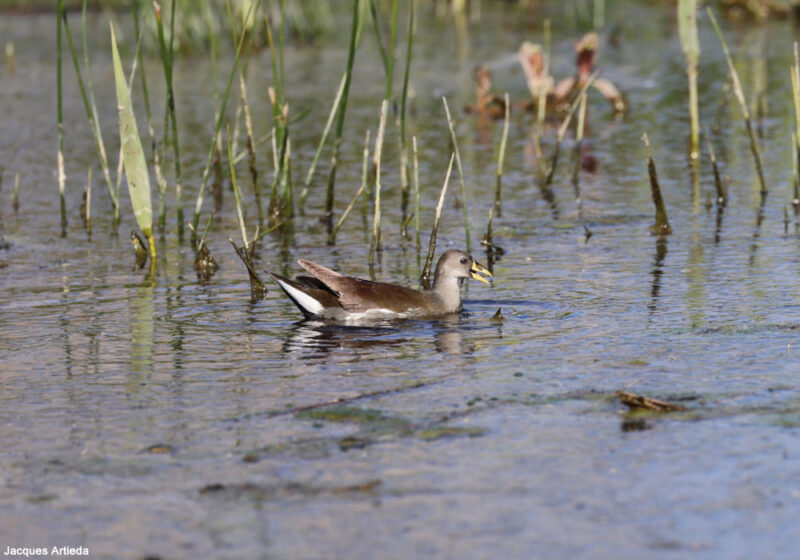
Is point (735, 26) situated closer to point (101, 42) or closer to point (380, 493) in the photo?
point (101, 42)

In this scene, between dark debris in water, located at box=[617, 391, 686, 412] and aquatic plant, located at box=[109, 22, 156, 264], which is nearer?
dark debris in water, located at box=[617, 391, 686, 412]

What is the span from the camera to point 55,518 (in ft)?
16.1

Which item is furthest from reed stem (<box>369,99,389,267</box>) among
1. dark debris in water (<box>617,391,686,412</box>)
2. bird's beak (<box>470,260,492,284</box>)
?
dark debris in water (<box>617,391,686,412</box>)

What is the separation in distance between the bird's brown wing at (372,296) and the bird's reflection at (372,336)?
0.35ft

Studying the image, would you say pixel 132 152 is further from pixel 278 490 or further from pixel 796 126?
pixel 796 126

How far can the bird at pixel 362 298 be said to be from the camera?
8.21 meters

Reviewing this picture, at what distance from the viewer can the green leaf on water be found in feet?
28.8

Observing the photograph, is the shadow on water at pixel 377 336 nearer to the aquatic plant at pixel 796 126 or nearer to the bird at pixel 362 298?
the bird at pixel 362 298

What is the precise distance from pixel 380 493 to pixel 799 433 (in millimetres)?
1873

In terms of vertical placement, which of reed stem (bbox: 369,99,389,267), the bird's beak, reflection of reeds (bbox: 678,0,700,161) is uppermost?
reflection of reeds (bbox: 678,0,700,161)

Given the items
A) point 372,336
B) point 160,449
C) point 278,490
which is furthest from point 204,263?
point 278,490

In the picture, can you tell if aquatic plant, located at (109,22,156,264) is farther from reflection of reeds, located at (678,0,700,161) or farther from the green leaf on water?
reflection of reeds, located at (678,0,700,161)

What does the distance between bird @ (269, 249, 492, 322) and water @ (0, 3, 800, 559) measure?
0.41 ft

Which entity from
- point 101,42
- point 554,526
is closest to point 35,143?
point 101,42
